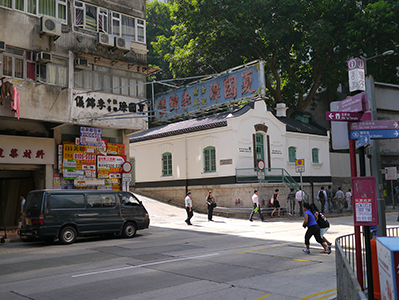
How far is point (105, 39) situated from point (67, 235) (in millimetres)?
10176

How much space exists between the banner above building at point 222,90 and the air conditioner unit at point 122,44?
12.4 feet

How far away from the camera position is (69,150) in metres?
20.3

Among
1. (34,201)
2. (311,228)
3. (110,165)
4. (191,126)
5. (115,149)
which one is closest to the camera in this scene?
(311,228)

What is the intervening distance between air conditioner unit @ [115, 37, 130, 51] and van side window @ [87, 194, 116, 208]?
27.5ft

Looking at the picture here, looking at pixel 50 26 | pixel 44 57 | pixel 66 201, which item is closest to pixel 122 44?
pixel 50 26

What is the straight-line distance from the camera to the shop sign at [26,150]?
18.2 metres

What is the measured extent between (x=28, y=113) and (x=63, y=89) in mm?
2126

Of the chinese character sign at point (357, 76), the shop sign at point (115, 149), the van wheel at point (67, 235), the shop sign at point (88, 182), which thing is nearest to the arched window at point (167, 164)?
the shop sign at point (115, 149)

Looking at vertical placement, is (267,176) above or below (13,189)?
above

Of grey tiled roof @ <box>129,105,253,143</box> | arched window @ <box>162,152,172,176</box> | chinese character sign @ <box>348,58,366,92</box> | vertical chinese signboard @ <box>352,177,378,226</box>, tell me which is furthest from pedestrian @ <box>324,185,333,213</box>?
vertical chinese signboard @ <box>352,177,378,226</box>

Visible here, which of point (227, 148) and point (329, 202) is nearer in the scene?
point (227, 148)

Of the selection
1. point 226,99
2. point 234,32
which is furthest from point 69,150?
point 234,32

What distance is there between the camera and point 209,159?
94.0 feet

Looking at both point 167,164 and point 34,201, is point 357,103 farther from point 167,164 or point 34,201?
point 167,164
